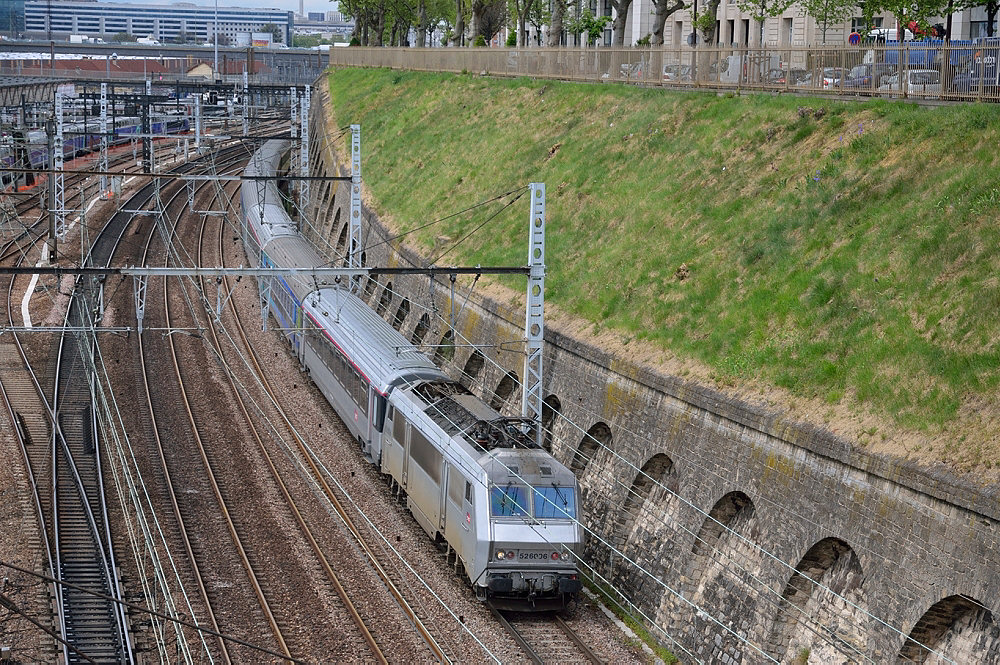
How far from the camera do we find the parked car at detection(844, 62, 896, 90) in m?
31.5

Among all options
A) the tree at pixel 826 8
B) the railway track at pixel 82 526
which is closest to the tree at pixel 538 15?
the tree at pixel 826 8

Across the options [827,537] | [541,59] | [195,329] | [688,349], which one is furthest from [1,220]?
[827,537]

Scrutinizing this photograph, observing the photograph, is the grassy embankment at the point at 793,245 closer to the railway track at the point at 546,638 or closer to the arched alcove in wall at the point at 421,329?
the arched alcove in wall at the point at 421,329

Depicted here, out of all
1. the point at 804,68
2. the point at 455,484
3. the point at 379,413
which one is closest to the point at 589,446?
the point at 455,484

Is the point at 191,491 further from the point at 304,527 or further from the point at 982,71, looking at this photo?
the point at 982,71

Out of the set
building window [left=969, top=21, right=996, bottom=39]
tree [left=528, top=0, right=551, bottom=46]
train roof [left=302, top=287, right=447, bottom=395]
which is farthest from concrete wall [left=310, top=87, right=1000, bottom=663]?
tree [left=528, top=0, right=551, bottom=46]

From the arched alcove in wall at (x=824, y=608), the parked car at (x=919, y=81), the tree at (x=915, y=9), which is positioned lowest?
the arched alcove in wall at (x=824, y=608)

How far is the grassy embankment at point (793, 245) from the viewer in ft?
65.6

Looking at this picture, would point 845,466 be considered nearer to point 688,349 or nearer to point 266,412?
point 688,349

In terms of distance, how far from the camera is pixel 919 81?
99.6 ft

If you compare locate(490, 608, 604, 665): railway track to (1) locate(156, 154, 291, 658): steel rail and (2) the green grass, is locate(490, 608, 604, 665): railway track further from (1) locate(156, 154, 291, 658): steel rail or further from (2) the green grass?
(1) locate(156, 154, 291, 658): steel rail

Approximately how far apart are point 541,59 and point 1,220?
27138mm

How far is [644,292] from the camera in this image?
28.9 m

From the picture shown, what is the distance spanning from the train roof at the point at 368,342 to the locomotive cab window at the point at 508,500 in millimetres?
6206
